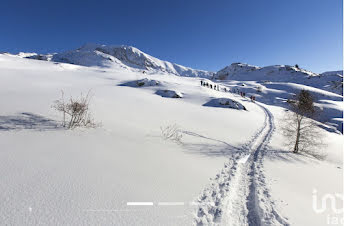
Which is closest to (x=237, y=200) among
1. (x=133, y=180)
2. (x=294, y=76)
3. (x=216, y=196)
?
(x=216, y=196)

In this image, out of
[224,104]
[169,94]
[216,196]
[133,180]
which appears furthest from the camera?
[169,94]

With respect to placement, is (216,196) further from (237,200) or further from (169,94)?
(169,94)

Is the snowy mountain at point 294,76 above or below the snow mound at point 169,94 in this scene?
above

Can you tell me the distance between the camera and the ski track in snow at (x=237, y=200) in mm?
3957

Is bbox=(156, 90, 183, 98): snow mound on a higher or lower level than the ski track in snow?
higher

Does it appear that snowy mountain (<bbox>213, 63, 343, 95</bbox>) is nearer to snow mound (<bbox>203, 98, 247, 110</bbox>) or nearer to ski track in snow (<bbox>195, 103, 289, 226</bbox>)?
snow mound (<bbox>203, 98, 247, 110</bbox>)

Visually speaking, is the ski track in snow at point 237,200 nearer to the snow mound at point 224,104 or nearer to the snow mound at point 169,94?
the snow mound at point 224,104

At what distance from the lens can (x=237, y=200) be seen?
15.8 ft

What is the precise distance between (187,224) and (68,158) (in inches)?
149

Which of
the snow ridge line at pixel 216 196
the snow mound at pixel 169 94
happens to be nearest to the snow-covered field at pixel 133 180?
the snow ridge line at pixel 216 196

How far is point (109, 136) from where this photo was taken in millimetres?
7137

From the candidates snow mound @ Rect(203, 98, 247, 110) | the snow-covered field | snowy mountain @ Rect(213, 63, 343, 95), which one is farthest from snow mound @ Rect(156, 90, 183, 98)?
snowy mountain @ Rect(213, 63, 343, 95)

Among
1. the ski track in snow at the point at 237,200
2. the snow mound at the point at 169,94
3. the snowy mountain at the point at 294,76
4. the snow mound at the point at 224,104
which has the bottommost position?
the ski track in snow at the point at 237,200

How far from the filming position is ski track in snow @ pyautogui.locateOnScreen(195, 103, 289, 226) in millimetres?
3957
